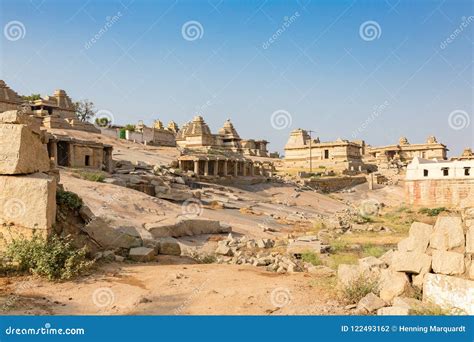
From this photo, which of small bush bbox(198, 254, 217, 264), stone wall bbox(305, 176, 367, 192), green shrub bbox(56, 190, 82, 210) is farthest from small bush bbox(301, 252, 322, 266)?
stone wall bbox(305, 176, 367, 192)

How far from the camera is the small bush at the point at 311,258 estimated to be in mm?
10428

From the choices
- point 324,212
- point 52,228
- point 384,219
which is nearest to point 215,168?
point 324,212

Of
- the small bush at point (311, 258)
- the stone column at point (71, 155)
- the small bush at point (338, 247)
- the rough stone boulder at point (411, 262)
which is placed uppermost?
the stone column at point (71, 155)

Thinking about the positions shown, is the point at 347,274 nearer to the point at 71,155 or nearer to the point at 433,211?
the point at 71,155

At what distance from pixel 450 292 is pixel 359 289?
3.91 ft

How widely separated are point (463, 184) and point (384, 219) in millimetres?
7351

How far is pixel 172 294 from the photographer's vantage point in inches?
261

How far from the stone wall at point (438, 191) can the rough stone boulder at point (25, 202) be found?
24.6 metres

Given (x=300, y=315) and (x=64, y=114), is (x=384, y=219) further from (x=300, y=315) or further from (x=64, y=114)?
(x=64, y=114)

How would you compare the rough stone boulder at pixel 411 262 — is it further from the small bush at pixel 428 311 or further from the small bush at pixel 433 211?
the small bush at pixel 433 211

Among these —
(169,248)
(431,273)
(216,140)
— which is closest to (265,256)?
(169,248)

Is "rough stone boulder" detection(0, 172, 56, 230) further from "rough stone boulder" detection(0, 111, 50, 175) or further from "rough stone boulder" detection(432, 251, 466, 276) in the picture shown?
"rough stone boulder" detection(432, 251, 466, 276)

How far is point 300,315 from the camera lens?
5.25m

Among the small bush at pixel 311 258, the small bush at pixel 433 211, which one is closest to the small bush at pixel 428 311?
the small bush at pixel 311 258
